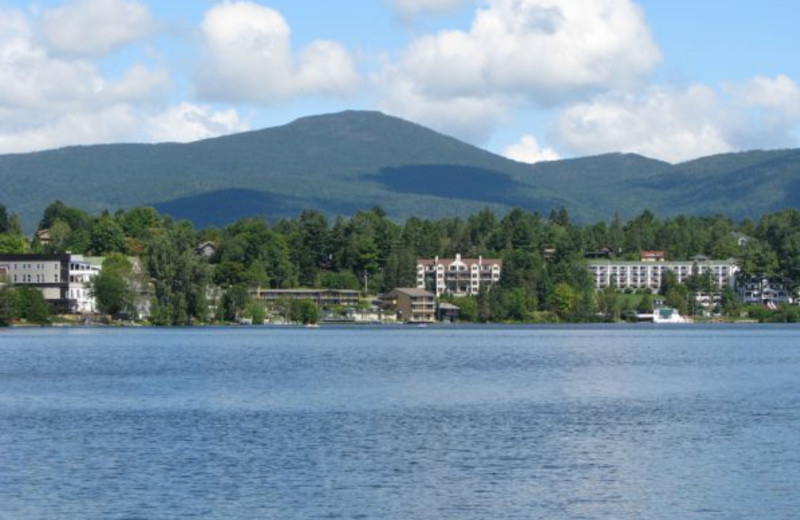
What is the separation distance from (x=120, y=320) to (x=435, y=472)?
4918 inches

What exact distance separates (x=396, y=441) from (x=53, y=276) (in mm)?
127921

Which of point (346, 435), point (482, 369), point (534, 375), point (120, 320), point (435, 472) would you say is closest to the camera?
point (435, 472)

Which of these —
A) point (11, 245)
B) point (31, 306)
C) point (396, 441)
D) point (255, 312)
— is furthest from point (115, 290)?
point (396, 441)

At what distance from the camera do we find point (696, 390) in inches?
2424

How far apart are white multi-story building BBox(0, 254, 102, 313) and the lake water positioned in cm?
8634

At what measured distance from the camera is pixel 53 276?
16338 cm

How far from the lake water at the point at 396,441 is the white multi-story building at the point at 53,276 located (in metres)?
86.3

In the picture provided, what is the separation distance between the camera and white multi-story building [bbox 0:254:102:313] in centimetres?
16338

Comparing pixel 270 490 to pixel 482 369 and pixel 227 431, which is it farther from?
pixel 482 369

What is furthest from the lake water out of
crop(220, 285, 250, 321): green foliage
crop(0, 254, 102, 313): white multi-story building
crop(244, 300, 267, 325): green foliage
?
crop(244, 300, 267, 325): green foliage

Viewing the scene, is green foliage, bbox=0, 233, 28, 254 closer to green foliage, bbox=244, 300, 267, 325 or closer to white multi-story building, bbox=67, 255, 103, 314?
white multi-story building, bbox=67, 255, 103, 314

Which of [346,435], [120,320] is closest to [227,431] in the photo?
[346,435]

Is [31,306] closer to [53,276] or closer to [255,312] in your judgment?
[53,276]

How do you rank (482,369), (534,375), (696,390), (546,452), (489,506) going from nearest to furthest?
1. (489,506)
2. (546,452)
3. (696,390)
4. (534,375)
5. (482,369)
